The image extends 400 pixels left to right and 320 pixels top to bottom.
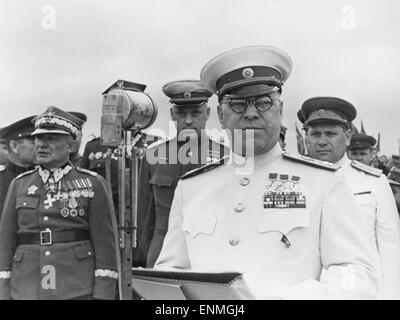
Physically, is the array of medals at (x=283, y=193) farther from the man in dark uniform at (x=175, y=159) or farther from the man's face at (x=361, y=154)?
the man's face at (x=361, y=154)

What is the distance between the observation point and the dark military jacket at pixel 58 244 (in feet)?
14.9

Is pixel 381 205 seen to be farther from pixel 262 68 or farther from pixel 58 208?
pixel 58 208

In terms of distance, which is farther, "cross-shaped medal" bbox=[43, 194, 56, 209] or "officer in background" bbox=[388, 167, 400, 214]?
"officer in background" bbox=[388, 167, 400, 214]

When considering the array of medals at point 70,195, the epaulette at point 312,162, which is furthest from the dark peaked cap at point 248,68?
the array of medals at point 70,195

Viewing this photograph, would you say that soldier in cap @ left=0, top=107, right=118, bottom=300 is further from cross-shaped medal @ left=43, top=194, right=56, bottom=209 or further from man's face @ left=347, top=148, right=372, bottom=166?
man's face @ left=347, top=148, right=372, bottom=166

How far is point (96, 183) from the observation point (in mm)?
4766

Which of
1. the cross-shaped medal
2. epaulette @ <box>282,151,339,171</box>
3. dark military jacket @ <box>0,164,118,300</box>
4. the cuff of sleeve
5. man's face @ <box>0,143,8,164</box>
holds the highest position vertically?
man's face @ <box>0,143,8,164</box>

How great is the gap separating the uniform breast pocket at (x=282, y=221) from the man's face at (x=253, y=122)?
31 centimetres

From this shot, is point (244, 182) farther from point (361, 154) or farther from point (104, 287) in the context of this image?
point (361, 154)

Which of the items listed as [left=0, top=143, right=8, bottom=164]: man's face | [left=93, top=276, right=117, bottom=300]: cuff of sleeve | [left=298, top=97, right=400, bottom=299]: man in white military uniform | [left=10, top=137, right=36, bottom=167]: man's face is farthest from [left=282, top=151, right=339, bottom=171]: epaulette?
[left=0, top=143, right=8, bottom=164]: man's face

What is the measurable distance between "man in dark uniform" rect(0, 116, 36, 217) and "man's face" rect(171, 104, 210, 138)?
57.4 inches

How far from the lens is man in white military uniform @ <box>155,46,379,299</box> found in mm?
2602

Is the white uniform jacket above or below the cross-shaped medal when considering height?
below
